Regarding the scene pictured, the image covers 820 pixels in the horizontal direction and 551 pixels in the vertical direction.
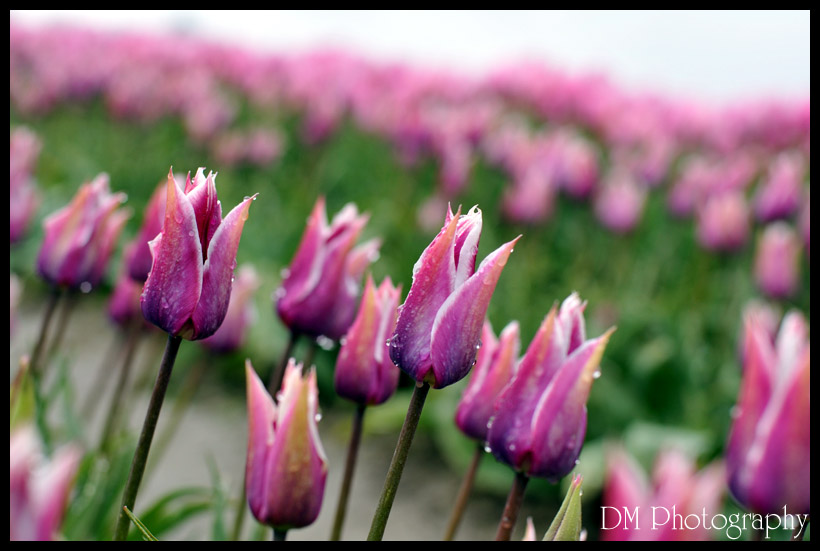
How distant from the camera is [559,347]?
80 cm

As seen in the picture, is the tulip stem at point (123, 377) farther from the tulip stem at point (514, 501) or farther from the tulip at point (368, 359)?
the tulip stem at point (514, 501)

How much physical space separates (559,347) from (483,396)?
163 millimetres

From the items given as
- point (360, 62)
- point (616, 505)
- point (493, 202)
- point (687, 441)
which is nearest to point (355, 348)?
point (616, 505)

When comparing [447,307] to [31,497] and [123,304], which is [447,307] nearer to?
[31,497]

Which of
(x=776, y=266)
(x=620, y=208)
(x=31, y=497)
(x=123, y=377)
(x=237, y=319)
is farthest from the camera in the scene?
(x=620, y=208)

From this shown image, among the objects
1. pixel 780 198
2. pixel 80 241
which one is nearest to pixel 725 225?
pixel 780 198

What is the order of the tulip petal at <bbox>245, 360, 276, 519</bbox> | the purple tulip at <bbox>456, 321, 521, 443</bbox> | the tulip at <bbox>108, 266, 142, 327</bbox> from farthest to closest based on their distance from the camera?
the tulip at <bbox>108, 266, 142, 327</bbox>
the purple tulip at <bbox>456, 321, 521, 443</bbox>
the tulip petal at <bbox>245, 360, 276, 519</bbox>

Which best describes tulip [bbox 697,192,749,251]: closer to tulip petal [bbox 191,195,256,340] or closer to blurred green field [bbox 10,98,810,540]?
blurred green field [bbox 10,98,810,540]

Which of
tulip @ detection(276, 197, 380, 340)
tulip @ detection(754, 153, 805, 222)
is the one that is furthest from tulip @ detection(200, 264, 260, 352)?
tulip @ detection(754, 153, 805, 222)

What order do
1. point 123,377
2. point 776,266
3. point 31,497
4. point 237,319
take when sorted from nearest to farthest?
point 31,497
point 123,377
point 237,319
point 776,266

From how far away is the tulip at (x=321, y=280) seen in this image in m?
1.07

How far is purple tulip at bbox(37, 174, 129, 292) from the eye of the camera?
1.17m

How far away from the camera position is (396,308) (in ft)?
3.05

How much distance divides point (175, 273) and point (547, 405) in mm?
410
